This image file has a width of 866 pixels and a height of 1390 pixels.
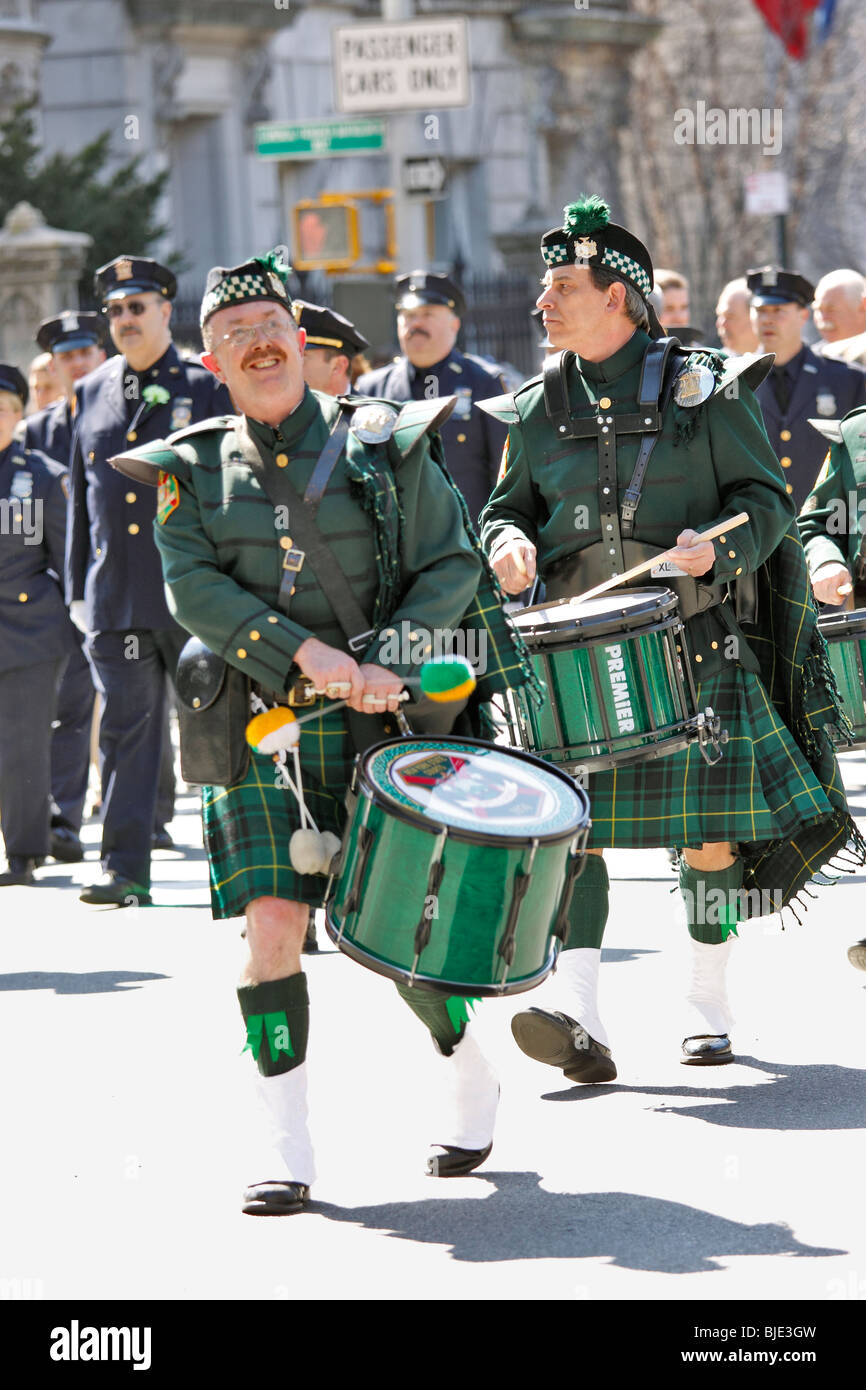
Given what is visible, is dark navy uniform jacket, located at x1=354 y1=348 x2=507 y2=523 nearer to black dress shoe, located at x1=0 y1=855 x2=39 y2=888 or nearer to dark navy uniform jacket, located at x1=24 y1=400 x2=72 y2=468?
dark navy uniform jacket, located at x1=24 y1=400 x2=72 y2=468

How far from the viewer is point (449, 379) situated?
1075 cm

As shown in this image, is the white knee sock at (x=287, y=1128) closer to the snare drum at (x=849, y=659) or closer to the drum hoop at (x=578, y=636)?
the drum hoop at (x=578, y=636)

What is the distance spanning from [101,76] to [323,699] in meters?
23.4

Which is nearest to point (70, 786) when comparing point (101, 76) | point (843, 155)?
point (101, 76)

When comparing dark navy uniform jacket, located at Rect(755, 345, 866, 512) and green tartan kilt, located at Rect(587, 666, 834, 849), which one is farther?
dark navy uniform jacket, located at Rect(755, 345, 866, 512)

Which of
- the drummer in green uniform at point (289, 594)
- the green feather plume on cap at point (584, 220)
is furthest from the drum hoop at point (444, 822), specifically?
the green feather plume on cap at point (584, 220)

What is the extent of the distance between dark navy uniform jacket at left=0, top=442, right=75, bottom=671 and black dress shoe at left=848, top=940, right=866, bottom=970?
425cm

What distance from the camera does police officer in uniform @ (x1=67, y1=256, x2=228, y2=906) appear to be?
9.12 m

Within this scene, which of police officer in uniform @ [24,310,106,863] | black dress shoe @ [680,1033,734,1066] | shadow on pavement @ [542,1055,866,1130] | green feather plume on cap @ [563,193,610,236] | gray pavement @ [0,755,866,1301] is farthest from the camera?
police officer in uniform @ [24,310,106,863]

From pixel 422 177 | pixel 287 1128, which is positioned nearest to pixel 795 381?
pixel 287 1128

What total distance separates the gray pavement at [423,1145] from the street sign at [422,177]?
10914 millimetres

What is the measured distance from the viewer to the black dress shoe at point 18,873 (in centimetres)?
990

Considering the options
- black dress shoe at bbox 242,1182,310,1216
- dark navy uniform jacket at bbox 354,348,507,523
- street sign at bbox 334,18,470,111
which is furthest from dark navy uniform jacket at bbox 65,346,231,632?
street sign at bbox 334,18,470,111

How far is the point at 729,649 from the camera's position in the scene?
611 centimetres
